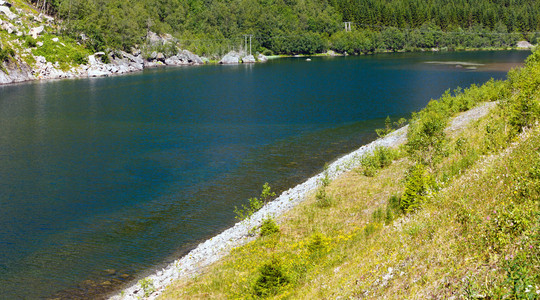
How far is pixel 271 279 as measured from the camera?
66.6ft

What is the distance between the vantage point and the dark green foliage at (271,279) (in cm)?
2017

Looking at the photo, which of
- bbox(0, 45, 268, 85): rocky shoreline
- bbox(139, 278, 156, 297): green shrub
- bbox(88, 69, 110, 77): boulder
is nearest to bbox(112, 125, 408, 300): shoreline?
bbox(139, 278, 156, 297): green shrub

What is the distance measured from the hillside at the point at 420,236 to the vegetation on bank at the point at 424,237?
49 millimetres

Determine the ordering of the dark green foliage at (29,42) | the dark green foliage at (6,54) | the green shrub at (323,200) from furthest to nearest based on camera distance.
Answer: the dark green foliage at (29,42) → the dark green foliage at (6,54) → the green shrub at (323,200)

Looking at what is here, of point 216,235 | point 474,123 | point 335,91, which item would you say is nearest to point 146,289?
point 216,235

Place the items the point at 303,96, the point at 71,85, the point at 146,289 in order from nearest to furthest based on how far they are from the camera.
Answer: the point at 146,289, the point at 303,96, the point at 71,85

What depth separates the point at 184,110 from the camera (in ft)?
292

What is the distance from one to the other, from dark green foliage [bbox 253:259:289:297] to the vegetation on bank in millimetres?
49

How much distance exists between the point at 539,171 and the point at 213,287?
52.8ft

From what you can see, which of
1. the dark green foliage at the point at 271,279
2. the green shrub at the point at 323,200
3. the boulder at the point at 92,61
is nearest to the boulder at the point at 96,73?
the boulder at the point at 92,61

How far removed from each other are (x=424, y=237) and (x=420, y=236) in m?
0.26

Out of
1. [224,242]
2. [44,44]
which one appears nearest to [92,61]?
[44,44]

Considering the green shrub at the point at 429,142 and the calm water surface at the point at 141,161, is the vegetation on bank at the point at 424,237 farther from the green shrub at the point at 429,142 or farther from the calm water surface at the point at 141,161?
the calm water surface at the point at 141,161

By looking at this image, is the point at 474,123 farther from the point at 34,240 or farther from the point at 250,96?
the point at 250,96
